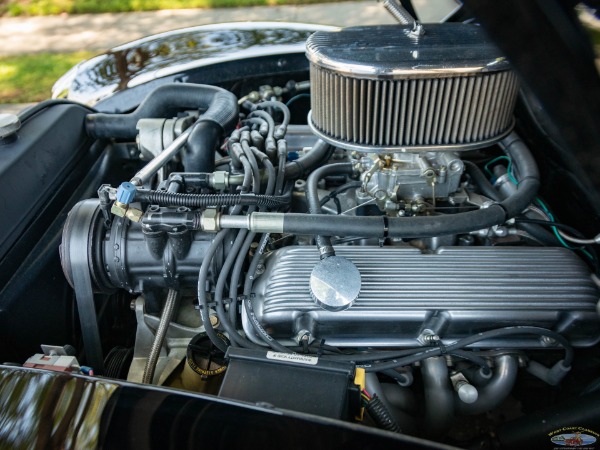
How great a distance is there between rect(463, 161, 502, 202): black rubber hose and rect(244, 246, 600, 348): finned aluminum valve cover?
0.71 ft

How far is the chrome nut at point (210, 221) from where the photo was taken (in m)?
1.04

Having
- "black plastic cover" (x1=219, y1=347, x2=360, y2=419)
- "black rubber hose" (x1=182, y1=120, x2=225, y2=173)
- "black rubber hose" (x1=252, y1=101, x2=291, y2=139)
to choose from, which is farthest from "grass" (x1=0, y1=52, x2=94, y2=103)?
"black plastic cover" (x1=219, y1=347, x2=360, y2=419)

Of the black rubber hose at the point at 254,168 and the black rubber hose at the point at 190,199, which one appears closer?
the black rubber hose at the point at 190,199

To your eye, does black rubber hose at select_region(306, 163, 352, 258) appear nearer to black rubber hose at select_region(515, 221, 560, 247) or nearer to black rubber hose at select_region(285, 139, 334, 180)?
black rubber hose at select_region(285, 139, 334, 180)

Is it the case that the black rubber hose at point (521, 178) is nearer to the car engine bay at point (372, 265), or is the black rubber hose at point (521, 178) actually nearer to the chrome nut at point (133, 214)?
the car engine bay at point (372, 265)

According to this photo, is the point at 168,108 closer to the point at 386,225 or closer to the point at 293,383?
the point at 386,225

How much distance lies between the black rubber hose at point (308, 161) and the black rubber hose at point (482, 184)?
395 millimetres

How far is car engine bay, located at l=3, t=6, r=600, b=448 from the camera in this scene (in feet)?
3.37

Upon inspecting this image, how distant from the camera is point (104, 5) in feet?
18.1

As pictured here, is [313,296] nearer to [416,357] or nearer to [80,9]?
[416,357]

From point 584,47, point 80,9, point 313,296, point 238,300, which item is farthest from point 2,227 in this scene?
point 80,9

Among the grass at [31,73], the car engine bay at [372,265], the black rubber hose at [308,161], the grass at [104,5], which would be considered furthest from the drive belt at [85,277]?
the grass at [104,5]

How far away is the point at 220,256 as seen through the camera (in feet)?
3.62

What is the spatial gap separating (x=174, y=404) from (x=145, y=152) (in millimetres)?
828
